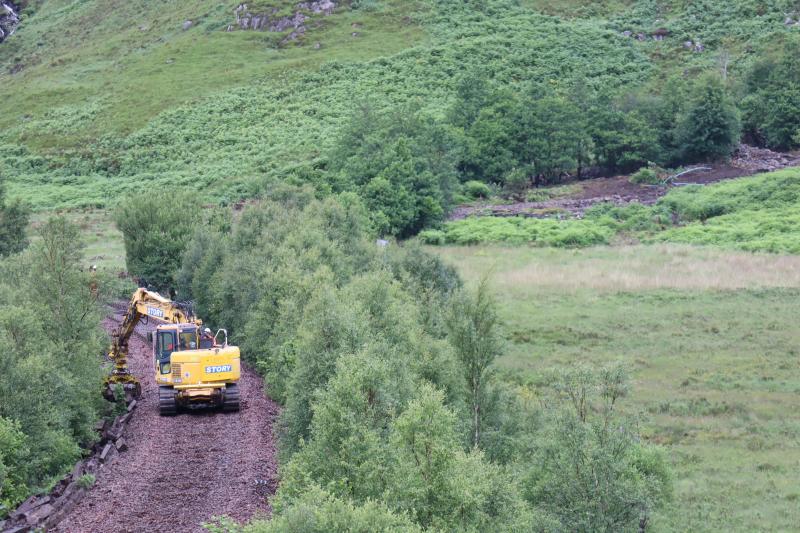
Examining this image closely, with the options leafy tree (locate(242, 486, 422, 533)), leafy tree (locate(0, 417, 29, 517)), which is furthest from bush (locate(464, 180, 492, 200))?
leafy tree (locate(242, 486, 422, 533))

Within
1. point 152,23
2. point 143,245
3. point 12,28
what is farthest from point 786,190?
point 12,28

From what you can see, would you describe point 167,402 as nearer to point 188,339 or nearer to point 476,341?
point 188,339

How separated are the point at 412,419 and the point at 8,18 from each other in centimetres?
19460

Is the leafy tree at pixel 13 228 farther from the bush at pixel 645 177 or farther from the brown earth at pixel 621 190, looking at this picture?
the bush at pixel 645 177

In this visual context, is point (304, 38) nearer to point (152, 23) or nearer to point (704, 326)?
point (152, 23)

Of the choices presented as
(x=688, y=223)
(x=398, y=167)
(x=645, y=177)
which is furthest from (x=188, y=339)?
(x=645, y=177)

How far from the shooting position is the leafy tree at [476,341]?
3250 cm

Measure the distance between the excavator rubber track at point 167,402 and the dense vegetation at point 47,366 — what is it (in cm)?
248

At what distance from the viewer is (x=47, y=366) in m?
32.2

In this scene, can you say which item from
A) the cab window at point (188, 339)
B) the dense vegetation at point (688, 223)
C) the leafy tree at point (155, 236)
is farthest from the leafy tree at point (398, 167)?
the cab window at point (188, 339)

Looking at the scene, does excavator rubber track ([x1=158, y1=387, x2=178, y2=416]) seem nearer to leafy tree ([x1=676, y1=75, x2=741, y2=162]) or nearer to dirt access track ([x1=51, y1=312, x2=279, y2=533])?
dirt access track ([x1=51, y1=312, x2=279, y2=533])

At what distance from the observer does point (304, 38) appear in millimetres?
149125

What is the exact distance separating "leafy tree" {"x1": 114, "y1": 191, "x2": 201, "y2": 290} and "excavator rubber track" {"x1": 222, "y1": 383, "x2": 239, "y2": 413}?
2532 centimetres

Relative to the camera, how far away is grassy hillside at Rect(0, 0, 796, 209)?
390 feet
